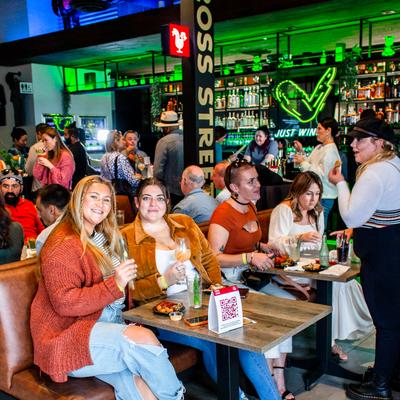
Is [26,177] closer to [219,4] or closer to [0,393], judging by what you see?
[219,4]

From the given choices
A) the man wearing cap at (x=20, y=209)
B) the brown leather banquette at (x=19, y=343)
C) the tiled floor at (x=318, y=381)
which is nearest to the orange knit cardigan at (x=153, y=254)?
the brown leather banquette at (x=19, y=343)

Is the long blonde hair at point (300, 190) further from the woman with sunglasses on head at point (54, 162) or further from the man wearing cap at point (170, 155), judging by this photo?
the woman with sunglasses on head at point (54, 162)

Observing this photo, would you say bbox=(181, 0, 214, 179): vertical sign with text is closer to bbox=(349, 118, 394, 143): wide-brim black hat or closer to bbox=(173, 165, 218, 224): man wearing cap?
bbox=(173, 165, 218, 224): man wearing cap

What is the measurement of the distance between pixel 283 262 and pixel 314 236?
0.39 meters

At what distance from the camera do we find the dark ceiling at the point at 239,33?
7.52m

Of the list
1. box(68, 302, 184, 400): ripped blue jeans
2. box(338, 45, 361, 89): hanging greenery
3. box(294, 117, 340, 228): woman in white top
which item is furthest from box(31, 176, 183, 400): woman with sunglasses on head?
box(338, 45, 361, 89): hanging greenery

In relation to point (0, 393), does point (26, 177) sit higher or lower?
higher

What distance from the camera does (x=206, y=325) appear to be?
90.0 inches

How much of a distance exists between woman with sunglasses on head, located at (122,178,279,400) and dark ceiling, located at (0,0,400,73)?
5085mm

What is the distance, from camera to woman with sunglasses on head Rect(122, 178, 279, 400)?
2.67m

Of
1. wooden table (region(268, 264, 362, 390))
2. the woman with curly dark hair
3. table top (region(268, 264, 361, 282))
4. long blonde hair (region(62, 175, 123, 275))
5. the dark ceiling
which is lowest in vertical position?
wooden table (region(268, 264, 362, 390))

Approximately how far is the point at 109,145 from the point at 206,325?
4554 millimetres

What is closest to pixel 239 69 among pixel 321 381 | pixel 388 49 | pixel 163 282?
pixel 388 49

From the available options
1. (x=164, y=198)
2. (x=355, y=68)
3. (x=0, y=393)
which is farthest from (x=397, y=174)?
(x=355, y=68)
